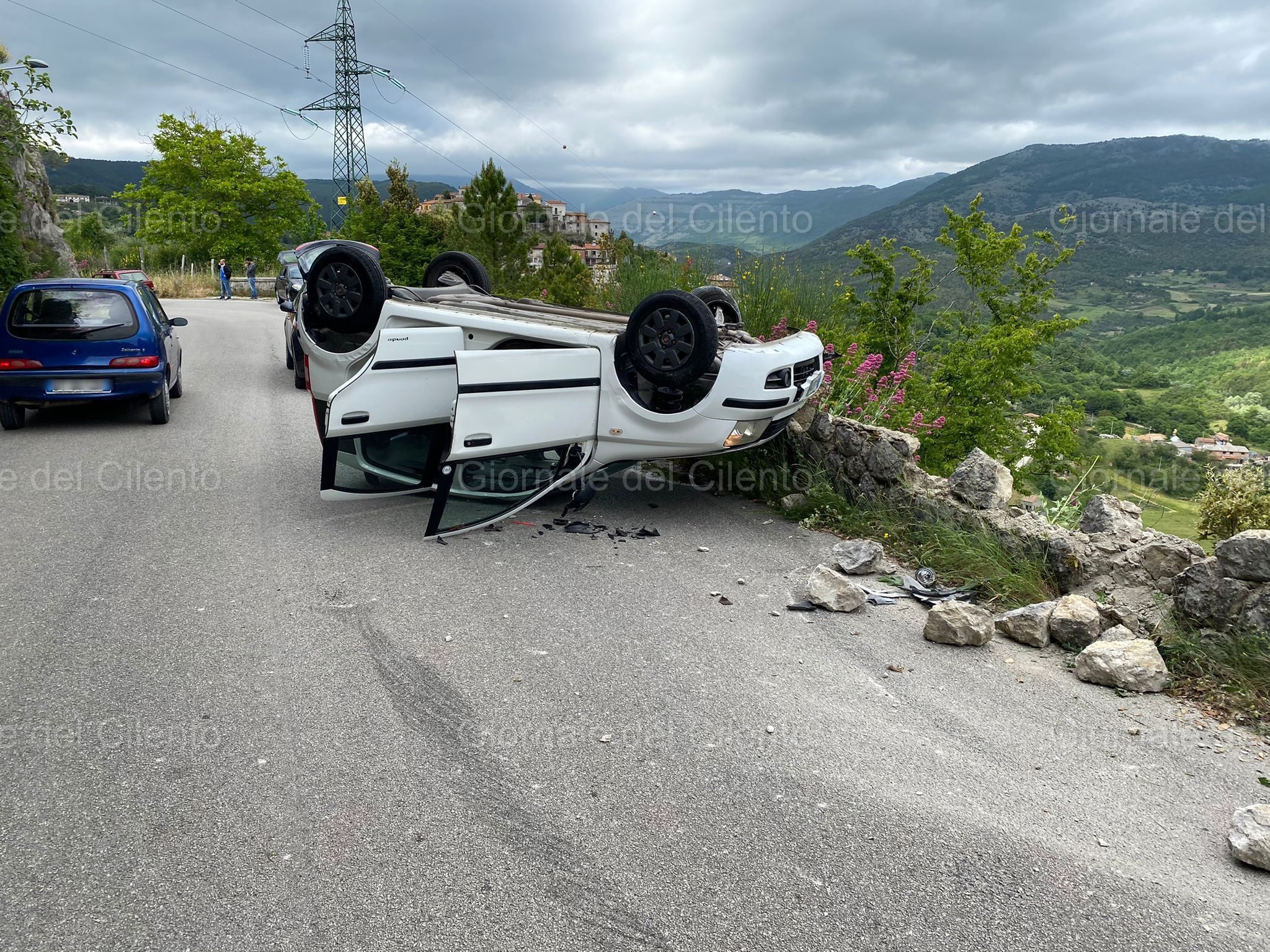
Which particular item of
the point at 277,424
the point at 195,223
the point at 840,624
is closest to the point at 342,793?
the point at 840,624

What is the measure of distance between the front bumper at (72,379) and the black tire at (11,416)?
124 millimetres

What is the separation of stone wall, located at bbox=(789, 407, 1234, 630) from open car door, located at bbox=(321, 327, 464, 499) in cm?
313

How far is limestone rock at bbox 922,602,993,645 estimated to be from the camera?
15.4 ft

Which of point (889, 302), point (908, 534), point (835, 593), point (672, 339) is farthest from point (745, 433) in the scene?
point (889, 302)

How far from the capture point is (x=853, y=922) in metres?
2.63

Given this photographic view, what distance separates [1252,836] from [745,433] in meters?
4.12

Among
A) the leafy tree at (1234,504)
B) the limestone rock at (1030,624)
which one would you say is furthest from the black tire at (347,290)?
the leafy tree at (1234,504)

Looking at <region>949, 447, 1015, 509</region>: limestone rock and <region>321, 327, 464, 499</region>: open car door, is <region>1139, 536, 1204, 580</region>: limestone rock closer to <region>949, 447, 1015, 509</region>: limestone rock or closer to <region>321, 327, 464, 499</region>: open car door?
<region>949, 447, 1015, 509</region>: limestone rock

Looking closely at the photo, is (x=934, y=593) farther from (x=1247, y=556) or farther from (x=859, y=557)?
(x=1247, y=556)

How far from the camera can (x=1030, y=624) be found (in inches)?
186

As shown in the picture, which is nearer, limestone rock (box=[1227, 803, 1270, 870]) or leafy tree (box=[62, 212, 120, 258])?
limestone rock (box=[1227, 803, 1270, 870])

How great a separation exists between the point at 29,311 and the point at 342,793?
8.97 meters

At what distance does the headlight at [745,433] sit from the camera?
6359mm

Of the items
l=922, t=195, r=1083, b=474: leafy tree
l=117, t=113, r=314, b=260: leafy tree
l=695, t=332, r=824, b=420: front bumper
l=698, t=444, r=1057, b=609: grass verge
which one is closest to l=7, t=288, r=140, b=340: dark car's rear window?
l=698, t=444, r=1057, b=609: grass verge
